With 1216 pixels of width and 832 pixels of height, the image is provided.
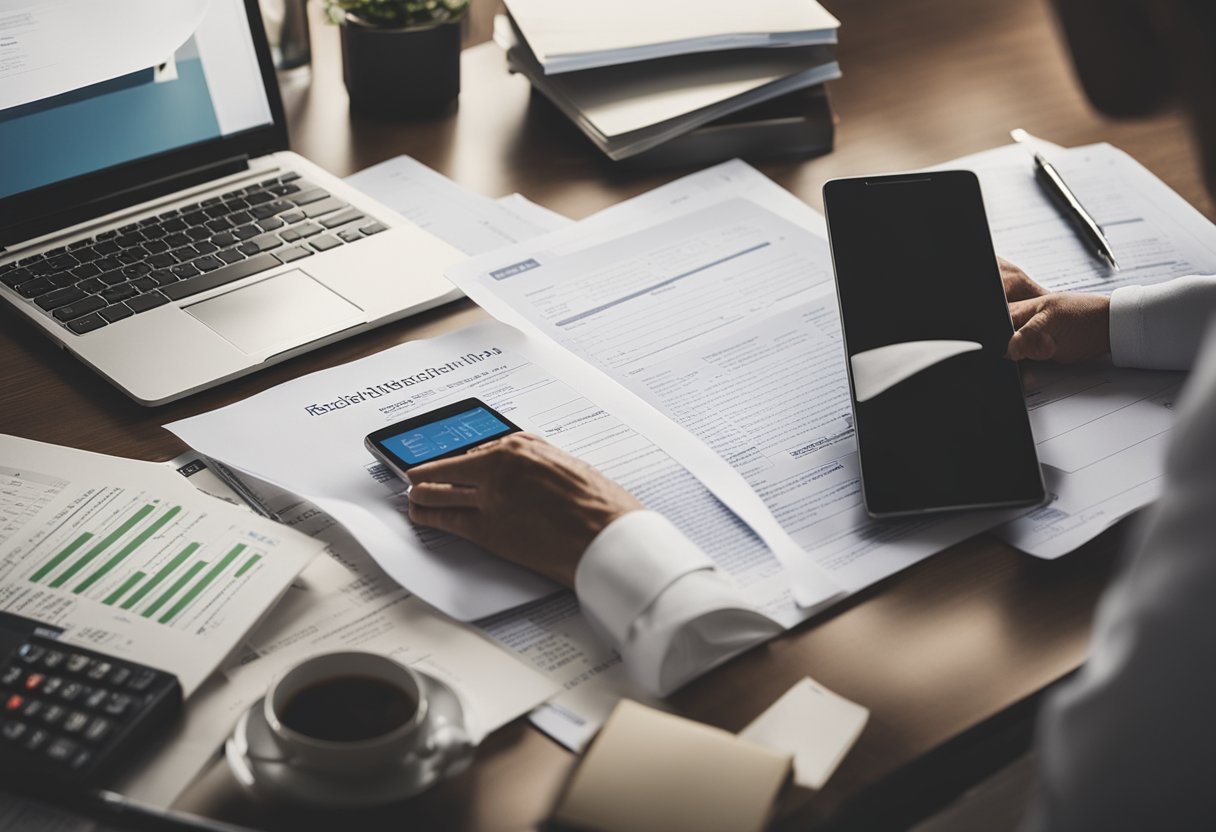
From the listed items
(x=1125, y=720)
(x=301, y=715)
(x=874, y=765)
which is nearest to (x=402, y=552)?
(x=301, y=715)

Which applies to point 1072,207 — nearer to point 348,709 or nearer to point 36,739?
point 348,709

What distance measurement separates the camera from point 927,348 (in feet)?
2.80

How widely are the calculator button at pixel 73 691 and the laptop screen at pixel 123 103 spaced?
55cm

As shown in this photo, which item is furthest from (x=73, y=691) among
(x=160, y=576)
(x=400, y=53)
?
(x=400, y=53)

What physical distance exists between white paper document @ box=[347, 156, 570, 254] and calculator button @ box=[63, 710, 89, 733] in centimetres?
61

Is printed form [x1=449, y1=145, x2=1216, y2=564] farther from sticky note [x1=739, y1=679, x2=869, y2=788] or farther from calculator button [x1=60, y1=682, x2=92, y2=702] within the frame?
calculator button [x1=60, y1=682, x2=92, y2=702]

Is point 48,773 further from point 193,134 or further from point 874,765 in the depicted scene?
point 193,134

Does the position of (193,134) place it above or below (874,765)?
above

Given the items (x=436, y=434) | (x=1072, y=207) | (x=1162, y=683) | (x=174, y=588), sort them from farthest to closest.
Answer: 1. (x=1072, y=207)
2. (x=436, y=434)
3. (x=174, y=588)
4. (x=1162, y=683)

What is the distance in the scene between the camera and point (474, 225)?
45.7 inches

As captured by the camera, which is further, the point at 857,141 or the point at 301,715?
the point at 857,141

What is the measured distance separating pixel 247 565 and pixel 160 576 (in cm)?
5

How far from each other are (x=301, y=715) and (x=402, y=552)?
6.7 inches

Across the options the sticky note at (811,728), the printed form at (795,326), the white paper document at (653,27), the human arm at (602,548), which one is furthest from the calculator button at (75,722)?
the white paper document at (653,27)
